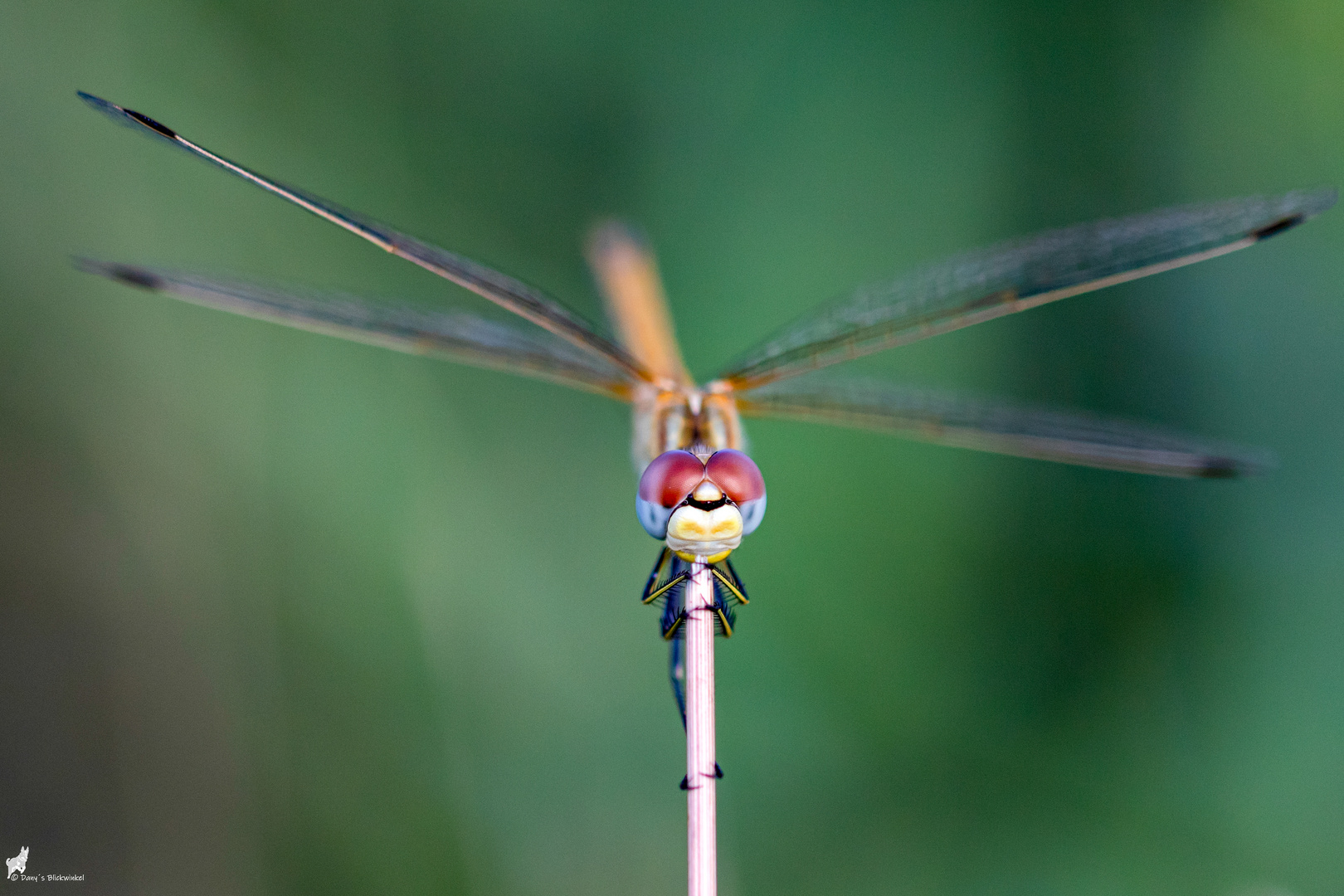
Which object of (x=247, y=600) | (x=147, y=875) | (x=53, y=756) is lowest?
(x=147, y=875)

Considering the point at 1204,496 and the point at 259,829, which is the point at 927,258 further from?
the point at 259,829

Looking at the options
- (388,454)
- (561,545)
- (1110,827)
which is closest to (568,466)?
(561,545)

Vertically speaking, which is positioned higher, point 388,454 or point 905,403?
point 388,454

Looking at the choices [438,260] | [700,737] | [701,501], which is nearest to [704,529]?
[701,501]

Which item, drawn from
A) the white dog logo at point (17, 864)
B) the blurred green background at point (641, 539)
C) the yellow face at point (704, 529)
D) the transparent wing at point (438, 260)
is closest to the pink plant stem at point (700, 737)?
the yellow face at point (704, 529)

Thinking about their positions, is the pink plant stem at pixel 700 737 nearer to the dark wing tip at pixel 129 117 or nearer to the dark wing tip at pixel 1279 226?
the dark wing tip at pixel 129 117

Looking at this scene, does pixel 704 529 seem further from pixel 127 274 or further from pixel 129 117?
pixel 127 274

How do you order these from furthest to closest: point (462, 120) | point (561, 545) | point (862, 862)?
point (462, 120) → point (561, 545) → point (862, 862)
